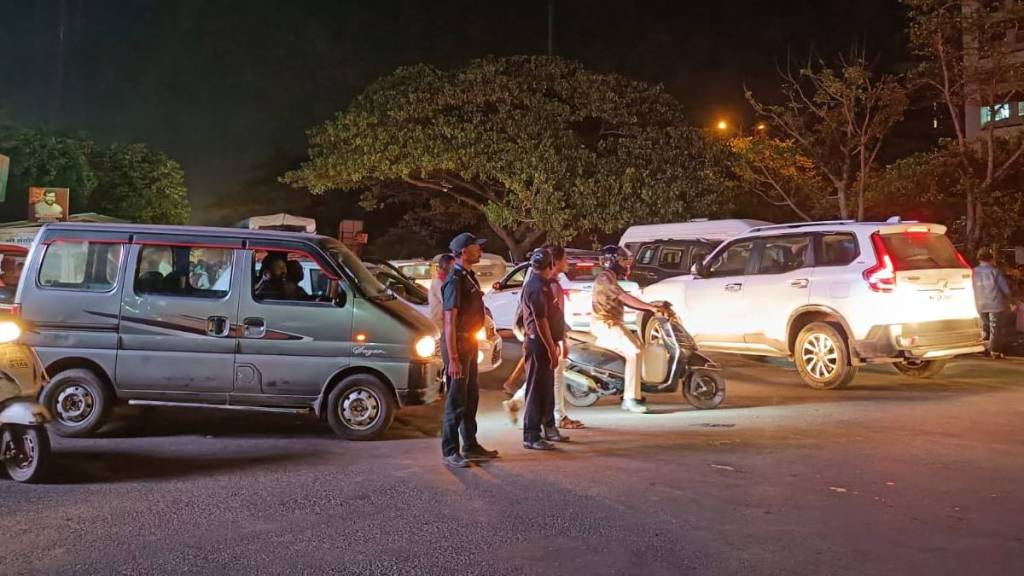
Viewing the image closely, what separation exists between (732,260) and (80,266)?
8795mm

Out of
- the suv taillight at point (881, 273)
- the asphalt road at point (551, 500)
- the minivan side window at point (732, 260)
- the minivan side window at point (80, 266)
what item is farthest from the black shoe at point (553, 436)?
the minivan side window at point (732, 260)

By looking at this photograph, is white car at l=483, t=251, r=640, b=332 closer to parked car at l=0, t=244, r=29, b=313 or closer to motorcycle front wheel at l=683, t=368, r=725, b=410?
motorcycle front wheel at l=683, t=368, r=725, b=410

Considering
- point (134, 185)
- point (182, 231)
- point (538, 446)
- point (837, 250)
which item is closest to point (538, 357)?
point (538, 446)

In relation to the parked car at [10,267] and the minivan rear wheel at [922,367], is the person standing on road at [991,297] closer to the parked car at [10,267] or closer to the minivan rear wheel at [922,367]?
the minivan rear wheel at [922,367]

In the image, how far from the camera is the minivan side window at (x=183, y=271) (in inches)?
341

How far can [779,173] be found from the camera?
25.8m

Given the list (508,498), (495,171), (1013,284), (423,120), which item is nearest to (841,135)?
(1013,284)

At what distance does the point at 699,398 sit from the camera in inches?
403

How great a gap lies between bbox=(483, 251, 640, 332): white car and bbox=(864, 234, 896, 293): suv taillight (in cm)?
396

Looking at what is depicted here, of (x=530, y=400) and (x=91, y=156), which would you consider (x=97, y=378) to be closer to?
(x=530, y=400)

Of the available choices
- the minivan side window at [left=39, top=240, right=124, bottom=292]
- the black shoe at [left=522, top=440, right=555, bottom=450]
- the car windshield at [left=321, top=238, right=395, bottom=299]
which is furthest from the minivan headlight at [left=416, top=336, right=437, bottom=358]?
the minivan side window at [left=39, top=240, right=124, bottom=292]

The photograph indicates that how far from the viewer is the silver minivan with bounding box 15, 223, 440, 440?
8.55m

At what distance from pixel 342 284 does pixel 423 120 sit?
20251 millimetres

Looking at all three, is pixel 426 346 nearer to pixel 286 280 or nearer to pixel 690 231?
pixel 286 280
